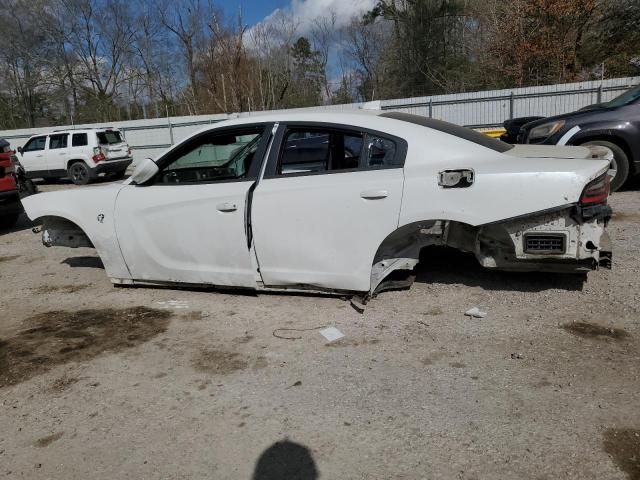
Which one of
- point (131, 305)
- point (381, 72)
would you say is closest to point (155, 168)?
point (131, 305)

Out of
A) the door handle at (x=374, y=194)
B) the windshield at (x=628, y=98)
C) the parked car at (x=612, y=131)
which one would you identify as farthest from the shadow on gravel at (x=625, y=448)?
the windshield at (x=628, y=98)

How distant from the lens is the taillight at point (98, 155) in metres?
16.1

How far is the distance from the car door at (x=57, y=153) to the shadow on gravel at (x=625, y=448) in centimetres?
1758

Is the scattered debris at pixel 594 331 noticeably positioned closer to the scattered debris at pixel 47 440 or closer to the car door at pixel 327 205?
the car door at pixel 327 205

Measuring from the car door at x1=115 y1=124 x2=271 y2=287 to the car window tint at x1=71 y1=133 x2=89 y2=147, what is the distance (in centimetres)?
1354

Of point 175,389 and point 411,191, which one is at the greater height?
point 411,191

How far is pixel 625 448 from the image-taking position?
7.30ft

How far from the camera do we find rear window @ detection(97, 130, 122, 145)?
53.7ft

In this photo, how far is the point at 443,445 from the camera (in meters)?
2.34

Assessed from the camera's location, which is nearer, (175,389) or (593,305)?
(175,389)

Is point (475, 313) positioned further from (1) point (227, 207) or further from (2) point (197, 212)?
(2) point (197, 212)

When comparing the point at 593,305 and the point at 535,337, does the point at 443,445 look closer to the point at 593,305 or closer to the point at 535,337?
the point at 535,337

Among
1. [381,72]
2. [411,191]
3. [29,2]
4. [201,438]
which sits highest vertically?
[29,2]

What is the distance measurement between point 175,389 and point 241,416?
1.82 feet
